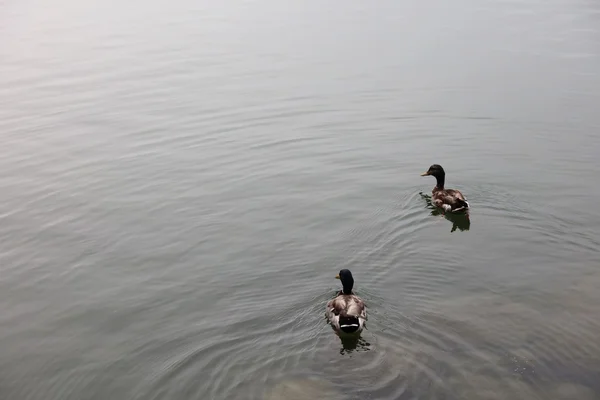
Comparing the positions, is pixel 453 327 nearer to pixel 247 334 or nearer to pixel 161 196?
pixel 247 334

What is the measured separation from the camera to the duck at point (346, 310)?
12.9 meters

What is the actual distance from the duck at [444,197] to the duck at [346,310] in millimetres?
4674

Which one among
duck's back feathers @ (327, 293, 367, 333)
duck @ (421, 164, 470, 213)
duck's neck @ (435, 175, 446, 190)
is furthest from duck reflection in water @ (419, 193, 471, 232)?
duck's back feathers @ (327, 293, 367, 333)

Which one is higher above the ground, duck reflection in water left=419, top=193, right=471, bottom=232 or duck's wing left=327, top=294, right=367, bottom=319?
duck's wing left=327, top=294, right=367, bottom=319

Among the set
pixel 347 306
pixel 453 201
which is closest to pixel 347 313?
pixel 347 306

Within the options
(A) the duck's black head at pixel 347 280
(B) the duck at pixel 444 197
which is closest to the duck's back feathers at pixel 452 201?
(B) the duck at pixel 444 197

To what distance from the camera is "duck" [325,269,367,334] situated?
12.9 metres

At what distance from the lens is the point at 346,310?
1302 centimetres

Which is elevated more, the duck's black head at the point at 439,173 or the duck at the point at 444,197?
the duck's black head at the point at 439,173

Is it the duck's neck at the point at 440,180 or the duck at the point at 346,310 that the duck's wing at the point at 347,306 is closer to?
the duck at the point at 346,310

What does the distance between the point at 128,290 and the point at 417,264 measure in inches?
237

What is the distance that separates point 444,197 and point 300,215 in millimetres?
3556

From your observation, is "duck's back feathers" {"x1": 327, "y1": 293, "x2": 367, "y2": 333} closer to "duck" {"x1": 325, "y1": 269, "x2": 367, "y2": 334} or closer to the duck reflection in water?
"duck" {"x1": 325, "y1": 269, "x2": 367, "y2": 334}

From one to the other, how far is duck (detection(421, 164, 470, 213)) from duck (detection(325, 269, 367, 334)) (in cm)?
467
